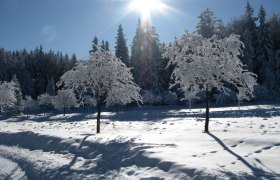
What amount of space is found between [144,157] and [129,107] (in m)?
54.3

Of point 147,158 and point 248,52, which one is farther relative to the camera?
point 248,52

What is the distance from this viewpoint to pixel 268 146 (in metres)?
12.9

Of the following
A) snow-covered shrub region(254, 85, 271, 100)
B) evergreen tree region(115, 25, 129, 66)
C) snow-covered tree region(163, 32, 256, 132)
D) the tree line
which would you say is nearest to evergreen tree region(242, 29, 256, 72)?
the tree line

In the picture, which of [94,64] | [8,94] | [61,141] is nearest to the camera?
[61,141]

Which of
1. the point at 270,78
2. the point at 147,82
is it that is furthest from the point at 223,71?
the point at 147,82

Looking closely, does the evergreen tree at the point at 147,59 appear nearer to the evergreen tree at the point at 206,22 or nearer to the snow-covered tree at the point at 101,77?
the evergreen tree at the point at 206,22

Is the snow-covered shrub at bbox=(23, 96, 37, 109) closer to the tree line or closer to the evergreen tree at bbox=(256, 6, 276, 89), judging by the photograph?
the tree line

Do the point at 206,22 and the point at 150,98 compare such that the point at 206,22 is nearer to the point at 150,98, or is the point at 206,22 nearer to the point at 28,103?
the point at 150,98

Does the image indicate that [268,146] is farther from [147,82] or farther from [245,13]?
[245,13]

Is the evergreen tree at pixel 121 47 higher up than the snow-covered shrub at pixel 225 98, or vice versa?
the evergreen tree at pixel 121 47

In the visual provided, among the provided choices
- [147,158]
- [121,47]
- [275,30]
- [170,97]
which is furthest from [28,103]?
[147,158]

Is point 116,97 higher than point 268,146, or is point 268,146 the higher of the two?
point 116,97

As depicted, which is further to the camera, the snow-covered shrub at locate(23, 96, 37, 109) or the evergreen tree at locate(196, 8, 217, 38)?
the snow-covered shrub at locate(23, 96, 37, 109)

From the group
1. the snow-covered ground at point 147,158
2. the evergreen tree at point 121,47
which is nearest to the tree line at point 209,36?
the evergreen tree at point 121,47
